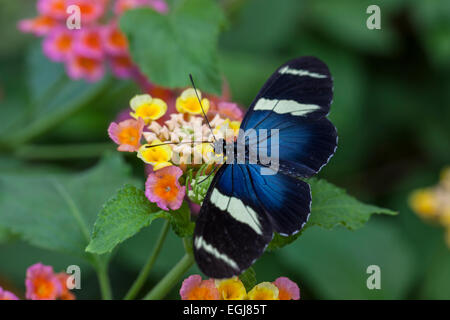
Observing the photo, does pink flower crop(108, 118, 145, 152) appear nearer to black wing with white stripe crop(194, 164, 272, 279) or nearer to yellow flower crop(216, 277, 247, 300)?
black wing with white stripe crop(194, 164, 272, 279)

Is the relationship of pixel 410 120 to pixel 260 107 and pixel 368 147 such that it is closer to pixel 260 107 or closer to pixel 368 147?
pixel 368 147

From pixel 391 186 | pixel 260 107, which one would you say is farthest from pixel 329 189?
pixel 391 186

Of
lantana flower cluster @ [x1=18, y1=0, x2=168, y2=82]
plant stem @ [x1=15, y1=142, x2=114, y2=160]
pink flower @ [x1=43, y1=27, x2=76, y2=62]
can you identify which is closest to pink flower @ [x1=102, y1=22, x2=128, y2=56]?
lantana flower cluster @ [x1=18, y1=0, x2=168, y2=82]

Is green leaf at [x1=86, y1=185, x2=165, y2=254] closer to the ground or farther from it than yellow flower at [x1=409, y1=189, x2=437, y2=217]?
farther from it

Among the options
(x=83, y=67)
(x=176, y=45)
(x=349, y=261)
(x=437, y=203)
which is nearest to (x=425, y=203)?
(x=437, y=203)

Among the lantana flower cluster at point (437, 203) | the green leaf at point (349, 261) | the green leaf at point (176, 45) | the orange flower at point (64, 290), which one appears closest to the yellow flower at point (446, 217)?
the lantana flower cluster at point (437, 203)

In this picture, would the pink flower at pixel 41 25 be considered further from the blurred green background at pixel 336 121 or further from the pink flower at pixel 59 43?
the blurred green background at pixel 336 121
